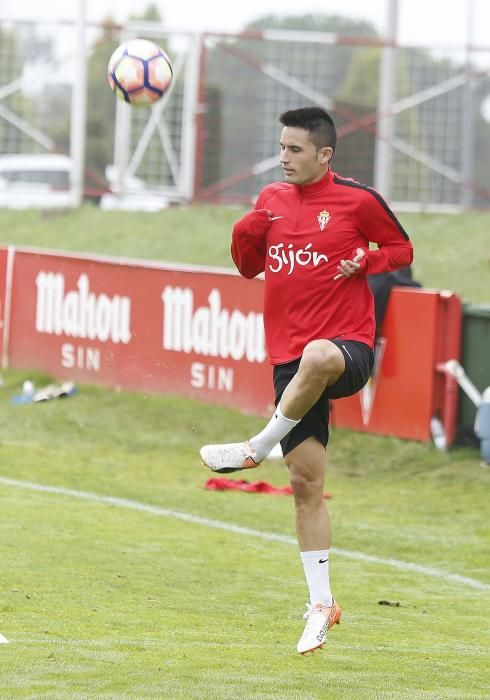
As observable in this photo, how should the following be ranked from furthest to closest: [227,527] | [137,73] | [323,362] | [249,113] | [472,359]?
[249,113]
[472,359]
[227,527]
[137,73]
[323,362]

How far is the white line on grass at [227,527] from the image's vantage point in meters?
10.2

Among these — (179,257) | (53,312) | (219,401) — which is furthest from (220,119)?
(219,401)

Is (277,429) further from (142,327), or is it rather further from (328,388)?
(142,327)

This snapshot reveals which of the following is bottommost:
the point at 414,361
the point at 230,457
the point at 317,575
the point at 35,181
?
the point at 414,361

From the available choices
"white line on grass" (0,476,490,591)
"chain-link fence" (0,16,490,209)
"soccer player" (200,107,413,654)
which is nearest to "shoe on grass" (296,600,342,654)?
"soccer player" (200,107,413,654)

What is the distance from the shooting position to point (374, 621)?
28.4ft

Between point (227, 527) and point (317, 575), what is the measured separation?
159 inches

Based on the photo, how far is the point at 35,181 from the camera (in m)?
27.3

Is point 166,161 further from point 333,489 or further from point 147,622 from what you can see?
point 147,622

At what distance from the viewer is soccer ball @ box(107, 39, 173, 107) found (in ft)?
36.5

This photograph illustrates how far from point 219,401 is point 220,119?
985 cm

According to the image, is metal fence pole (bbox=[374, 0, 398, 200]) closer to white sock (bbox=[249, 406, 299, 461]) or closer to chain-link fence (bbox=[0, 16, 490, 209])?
chain-link fence (bbox=[0, 16, 490, 209])

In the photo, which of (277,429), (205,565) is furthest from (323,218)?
(205,565)

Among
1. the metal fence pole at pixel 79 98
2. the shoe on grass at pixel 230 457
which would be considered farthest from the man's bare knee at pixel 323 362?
the metal fence pole at pixel 79 98
